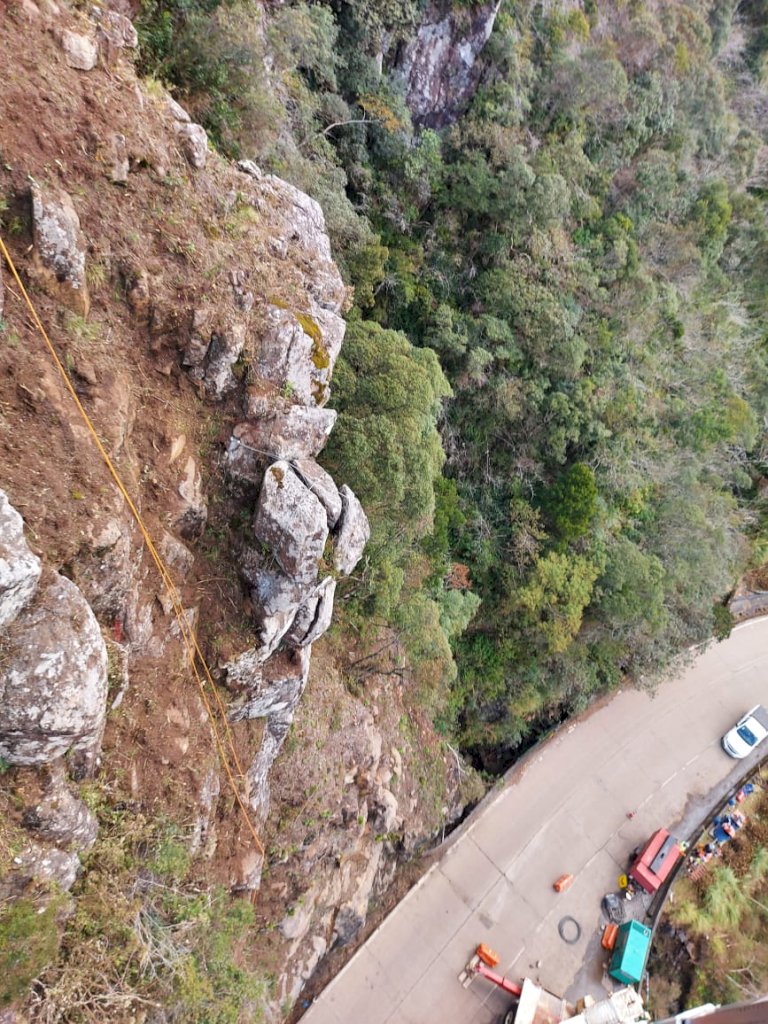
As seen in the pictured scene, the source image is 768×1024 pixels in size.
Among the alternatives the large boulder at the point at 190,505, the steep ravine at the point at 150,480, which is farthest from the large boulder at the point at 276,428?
the large boulder at the point at 190,505

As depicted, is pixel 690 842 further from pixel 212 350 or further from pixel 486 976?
pixel 212 350

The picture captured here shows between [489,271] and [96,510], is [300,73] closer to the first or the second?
[489,271]

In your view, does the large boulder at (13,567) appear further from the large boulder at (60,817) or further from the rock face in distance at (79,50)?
the rock face in distance at (79,50)

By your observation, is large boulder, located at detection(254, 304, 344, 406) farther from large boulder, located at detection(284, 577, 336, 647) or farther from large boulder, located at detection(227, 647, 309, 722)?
large boulder, located at detection(227, 647, 309, 722)

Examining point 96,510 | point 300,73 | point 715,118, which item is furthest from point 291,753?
point 715,118

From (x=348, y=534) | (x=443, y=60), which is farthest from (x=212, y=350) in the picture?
(x=443, y=60)

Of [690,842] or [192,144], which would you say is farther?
[690,842]
